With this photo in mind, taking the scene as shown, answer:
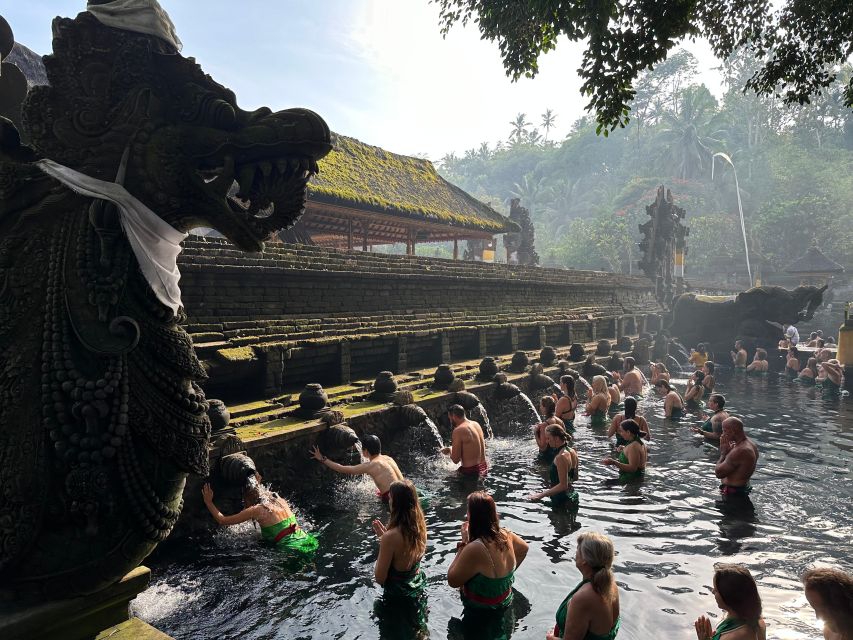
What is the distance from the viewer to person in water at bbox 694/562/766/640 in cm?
316

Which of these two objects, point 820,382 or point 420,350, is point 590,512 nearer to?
point 420,350

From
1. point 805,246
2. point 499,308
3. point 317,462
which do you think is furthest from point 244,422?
point 805,246

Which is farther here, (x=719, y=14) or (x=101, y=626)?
(x=719, y=14)

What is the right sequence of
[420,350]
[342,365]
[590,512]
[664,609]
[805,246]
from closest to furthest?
[664,609], [590,512], [342,365], [420,350], [805,246]

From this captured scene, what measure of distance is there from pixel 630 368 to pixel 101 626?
611 inches

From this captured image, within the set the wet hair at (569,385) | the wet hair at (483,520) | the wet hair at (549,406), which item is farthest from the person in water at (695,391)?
the wet hair at (483,520)

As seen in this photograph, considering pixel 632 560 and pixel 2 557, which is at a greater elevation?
pixel 2 557

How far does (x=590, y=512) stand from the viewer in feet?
24.3

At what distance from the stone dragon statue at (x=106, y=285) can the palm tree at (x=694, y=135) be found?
63173mm

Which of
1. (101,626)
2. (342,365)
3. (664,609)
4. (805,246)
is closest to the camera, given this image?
(101,626)

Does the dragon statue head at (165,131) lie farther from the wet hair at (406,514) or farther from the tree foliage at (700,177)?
the tree foliage at (700,177)

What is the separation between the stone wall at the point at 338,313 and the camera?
8.86 m

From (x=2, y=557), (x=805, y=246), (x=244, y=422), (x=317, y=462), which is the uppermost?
(x=805, y=246)

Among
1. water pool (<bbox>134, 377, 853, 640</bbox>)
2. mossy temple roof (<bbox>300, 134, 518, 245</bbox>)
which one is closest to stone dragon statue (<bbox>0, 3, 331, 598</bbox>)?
water pool (<bbox>134, 377, 853, 640</bbox>)
